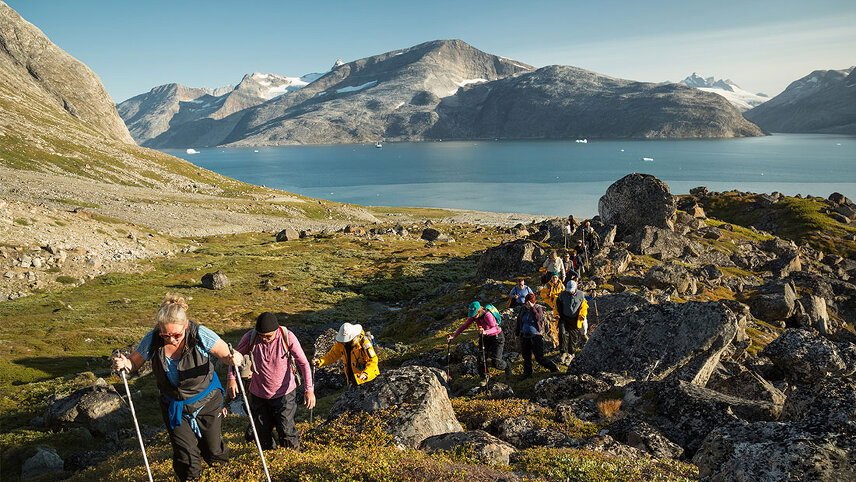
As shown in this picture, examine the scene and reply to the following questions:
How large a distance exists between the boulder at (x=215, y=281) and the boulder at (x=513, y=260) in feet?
79.1

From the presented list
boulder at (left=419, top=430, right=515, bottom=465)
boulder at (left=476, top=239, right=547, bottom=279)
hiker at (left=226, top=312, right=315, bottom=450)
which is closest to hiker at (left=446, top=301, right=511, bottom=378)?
boulder at (left=419, top=430, right=515, bottom=465)

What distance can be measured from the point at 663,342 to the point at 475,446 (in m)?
9.33

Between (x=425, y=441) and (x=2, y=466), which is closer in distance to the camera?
(x=425, y=441)

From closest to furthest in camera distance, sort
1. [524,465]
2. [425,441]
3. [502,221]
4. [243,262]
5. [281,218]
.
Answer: [524,465] → [425,441] → [243,262] → [281,218] → [502,221]

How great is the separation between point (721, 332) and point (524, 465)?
982 centimetres

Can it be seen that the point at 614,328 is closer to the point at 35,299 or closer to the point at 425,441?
the point at 425,441

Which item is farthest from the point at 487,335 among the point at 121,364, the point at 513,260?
the point at 513,260

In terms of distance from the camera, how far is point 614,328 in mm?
17781

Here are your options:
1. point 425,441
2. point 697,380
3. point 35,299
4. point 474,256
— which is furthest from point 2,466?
point 474,256

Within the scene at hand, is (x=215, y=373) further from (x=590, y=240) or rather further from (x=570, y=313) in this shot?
(x=590, y=240)

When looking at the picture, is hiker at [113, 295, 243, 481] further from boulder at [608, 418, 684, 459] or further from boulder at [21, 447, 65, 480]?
boulder at [21, 447, 65, 480]

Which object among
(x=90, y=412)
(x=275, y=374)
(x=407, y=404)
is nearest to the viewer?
(x=275, y=374)

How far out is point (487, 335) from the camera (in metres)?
16.8

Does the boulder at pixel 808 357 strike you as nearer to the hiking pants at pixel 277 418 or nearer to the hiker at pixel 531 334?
the hiker at pixel 531 334
